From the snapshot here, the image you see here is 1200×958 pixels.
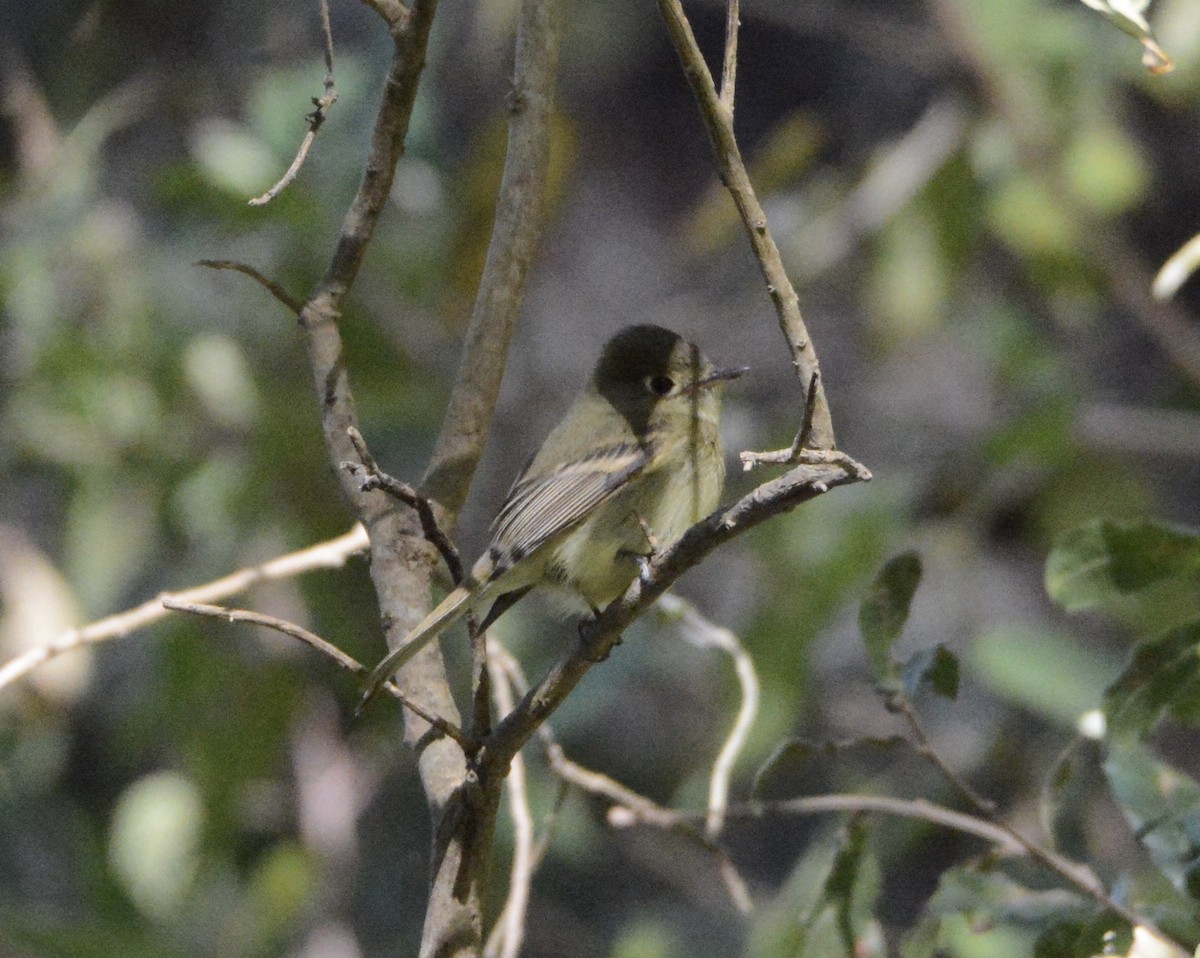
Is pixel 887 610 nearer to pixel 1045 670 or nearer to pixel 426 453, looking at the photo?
pixel 1045 670

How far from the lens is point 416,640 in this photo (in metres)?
1.99

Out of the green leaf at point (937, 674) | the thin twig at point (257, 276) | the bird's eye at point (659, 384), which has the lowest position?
the green leaf at point (937, 674)

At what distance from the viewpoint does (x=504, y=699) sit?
250 cm

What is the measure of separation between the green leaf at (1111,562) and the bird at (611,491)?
0.66m

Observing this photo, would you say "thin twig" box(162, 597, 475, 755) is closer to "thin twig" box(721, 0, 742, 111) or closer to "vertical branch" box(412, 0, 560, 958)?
"vertical branch" box(412, 0, 560, 958)

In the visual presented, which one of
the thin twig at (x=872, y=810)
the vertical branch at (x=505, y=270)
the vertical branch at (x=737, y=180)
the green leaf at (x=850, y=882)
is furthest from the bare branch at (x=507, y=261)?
the green leaf at (x=850, y=882)

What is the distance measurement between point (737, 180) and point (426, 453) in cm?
257

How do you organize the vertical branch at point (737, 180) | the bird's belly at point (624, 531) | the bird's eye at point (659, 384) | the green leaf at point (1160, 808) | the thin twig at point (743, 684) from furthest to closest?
the bird's eye at point (659, 384) → the bird's belly at point (624, 531) → the thin twig at point (743, 684) → the green leaf at point (1160, 808) → the vertical branch at point (737, 180)

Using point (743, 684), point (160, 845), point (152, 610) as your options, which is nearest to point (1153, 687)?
point (743, 684)

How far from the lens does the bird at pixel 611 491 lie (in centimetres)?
273

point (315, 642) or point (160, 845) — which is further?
point (160, 845)

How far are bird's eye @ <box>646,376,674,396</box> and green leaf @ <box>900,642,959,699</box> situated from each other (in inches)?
44.1

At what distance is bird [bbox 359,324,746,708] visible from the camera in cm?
273

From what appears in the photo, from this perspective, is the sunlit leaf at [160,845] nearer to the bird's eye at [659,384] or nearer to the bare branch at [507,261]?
the bird's eye at [659,384]
